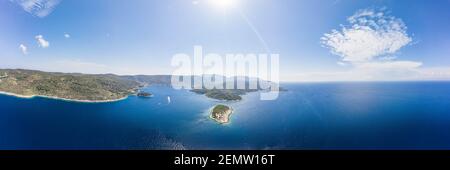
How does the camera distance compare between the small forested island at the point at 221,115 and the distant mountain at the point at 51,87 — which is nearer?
the small forested island at the point at 221,115

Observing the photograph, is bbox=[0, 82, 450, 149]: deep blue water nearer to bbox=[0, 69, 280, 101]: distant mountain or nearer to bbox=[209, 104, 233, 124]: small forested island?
bbox=[209, 104, 233, 124]: small forested island

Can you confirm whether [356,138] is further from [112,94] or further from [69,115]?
[112,94]

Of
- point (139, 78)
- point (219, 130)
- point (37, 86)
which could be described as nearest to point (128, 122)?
point (219, 130)

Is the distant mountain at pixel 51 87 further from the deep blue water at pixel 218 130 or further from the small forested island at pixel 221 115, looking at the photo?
the small forested island at pixel 221 115

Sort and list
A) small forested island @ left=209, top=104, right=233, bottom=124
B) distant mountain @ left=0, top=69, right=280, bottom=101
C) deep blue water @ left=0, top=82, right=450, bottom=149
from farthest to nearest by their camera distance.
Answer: distant mountain @ left=0, top=69, right=280, bottom=101, small forested island @ left=209, top=104, right=233, bottom=124, deep blue water @ left=0, top=82, right=450, bottom=149

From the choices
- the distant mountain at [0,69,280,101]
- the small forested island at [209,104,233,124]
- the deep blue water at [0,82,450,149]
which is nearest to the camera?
the deep blue water at [0,82,450,149]

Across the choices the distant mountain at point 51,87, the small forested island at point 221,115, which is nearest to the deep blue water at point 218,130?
the small forested island at point 221,115

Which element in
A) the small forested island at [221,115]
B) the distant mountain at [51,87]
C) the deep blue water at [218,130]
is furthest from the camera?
the distant mountain at [51,87]

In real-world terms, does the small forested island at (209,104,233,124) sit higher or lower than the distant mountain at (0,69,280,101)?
lower

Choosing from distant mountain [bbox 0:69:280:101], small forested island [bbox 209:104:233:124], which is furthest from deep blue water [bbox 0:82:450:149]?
distant mountain [bbox 0:69:280:101]

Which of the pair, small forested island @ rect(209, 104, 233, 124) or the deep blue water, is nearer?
the deep blue water

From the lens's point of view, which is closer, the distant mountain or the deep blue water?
the deep blue water

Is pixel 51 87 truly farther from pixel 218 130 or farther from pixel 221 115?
pixel 218 130
